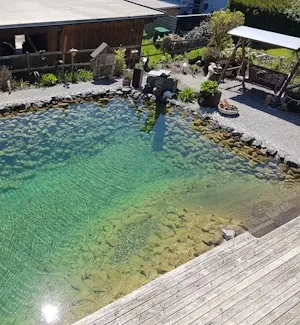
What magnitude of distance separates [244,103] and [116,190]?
907cm

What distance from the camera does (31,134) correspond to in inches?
532

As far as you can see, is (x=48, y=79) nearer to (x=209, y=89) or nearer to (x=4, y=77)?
(x=4, y=77)

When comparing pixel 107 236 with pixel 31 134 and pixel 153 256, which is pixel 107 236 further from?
pixel 31 134

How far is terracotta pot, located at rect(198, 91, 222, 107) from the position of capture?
1636cm

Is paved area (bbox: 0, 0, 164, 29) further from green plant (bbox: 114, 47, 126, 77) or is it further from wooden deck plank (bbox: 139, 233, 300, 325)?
wooden deck plank (bbox: 139, 233, 300, 325)

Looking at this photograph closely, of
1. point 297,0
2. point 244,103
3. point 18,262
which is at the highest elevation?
point 297,0

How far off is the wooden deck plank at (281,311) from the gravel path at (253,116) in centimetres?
713

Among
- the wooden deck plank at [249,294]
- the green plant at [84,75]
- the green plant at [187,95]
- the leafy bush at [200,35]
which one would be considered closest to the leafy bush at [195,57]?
the leafy bush at [200,35]

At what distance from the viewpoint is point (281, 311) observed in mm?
7000

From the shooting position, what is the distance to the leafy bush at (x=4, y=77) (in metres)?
15.5

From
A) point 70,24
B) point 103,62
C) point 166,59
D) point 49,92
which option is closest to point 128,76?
point 103,62

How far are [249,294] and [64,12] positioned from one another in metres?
16.7

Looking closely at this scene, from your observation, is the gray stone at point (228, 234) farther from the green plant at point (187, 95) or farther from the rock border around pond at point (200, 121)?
the green plant at point (187, 95)

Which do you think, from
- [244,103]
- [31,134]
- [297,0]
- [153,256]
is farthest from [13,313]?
[297,0]
